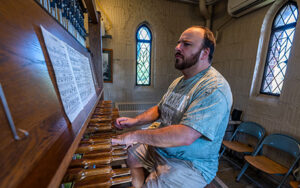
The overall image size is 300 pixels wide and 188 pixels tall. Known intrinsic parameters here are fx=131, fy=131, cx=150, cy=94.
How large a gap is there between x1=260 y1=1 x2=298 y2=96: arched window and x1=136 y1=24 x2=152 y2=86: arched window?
2612mm

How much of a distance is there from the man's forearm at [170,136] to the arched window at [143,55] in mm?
2923

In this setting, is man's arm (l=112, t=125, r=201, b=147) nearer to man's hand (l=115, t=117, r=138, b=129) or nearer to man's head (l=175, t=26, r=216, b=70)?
man's hand (l=115, t=117, r=138, b=129)

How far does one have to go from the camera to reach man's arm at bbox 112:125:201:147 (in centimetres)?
83

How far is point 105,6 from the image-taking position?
3.05 metres

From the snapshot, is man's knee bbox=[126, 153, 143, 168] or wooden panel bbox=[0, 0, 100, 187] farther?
man's knee bbox=[126, 153, 143, 168]

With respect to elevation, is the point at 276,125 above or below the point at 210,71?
below

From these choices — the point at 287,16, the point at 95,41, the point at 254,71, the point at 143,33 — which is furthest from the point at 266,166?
the point at 143,33

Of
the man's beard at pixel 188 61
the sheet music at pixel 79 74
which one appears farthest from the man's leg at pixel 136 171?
the man's beard at pixel 188 61

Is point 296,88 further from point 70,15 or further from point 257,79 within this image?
point 70,15

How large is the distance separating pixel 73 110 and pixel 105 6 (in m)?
3.30

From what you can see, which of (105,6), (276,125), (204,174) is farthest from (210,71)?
(105,6)

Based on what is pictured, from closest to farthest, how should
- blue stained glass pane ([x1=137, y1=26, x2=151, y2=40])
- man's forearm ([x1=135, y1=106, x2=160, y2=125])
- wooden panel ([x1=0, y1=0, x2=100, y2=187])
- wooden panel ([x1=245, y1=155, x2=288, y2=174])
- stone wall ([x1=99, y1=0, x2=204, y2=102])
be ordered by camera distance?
wooden panel ([x1=0, y1=0, x2=100, y2=187]) → man's forearm ([x1=135, y1=106, x2=160, y2=125]) → wooden panel ([x1=245, y1=155, x2=288, y2=174]) → stone wall ([x1=99, y1=0, x2=204, y2=102]) → blue stained glass pane ([x1=137, y1=26, x2=151, y2=40])

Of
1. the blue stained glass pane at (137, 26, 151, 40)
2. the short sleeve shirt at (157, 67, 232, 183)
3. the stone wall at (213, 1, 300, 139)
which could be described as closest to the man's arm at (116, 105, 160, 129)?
the short sleeve shirt at (157, 67, 232, 183)

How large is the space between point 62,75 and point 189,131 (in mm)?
761
